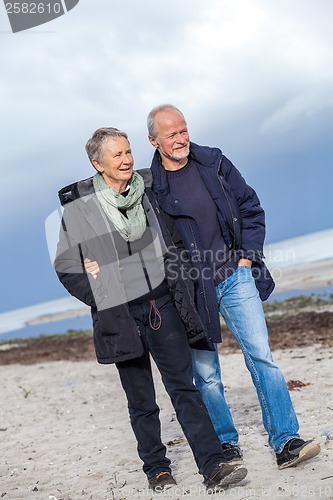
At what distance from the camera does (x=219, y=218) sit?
445cm

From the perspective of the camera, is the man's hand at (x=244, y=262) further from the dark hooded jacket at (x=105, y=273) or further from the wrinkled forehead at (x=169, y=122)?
the wrinkled forehead at (x=169, y=122)

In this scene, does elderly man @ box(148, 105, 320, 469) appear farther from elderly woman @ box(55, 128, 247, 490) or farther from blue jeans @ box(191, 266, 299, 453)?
elderly woman @ box(55, 128, 247, 490)

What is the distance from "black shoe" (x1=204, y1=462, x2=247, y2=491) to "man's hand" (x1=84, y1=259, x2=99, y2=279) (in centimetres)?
143

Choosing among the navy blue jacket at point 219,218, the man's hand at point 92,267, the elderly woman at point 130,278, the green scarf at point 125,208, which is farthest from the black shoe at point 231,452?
the green scarf at point 125,208

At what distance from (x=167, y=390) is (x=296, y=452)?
0.94 meters

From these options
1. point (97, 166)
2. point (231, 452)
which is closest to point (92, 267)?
point (97, 166)

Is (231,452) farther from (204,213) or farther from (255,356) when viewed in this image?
(204,213)

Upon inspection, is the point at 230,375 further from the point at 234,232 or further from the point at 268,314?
the point at 268,314

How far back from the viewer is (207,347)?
4340 mm

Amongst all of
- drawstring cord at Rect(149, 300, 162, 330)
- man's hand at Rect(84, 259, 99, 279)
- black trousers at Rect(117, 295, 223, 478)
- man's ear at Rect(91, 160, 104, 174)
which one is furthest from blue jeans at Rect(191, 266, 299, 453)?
man's ear at Rect(91, 160, 104, 174)

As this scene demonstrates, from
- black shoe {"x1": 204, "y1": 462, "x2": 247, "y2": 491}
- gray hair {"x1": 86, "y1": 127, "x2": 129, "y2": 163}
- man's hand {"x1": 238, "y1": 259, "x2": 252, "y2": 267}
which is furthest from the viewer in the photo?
man's hand {"x1": 238, "y1": 259, "x2": 252, "y2": 267}

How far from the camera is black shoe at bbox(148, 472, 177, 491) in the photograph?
435cm

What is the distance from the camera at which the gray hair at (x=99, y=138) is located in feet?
13.7

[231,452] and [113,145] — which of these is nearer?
[113,145]
